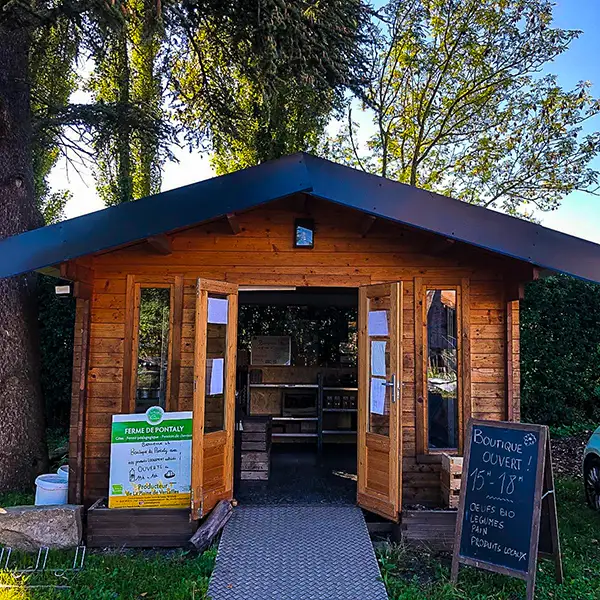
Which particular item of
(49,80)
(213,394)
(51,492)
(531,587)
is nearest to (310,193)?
(213,394)

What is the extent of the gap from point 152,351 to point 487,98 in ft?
36.4

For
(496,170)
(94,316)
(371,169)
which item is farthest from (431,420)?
(371,169)

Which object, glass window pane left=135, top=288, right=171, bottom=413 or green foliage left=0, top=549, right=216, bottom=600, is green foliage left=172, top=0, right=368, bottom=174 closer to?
glass window pane left=135, top=288, right=171, bottom=413

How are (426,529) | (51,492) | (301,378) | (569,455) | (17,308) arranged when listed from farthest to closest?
(301,378) → (569,455) → (17,308) → (51,492) → (426,529)

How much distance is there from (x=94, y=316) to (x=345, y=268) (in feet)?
8.70

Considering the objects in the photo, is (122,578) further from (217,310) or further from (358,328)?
(358,328)

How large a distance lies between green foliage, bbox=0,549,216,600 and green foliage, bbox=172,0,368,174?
17.5ft

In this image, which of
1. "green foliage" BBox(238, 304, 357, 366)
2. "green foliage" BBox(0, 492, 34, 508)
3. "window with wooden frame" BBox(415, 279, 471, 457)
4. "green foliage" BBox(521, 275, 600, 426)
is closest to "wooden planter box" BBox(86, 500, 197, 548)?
"green foliage" BBox(0, 492, 34, 508)

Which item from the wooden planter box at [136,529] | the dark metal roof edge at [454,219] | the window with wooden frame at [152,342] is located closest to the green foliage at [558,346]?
the dark metal roof edge at [454,219]

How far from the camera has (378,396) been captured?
15.7ft

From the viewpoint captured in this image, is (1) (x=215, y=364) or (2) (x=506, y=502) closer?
(2) (x=506, y=502)

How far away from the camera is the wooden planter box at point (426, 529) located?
4.41 meters

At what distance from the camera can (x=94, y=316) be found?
5023 millimetres

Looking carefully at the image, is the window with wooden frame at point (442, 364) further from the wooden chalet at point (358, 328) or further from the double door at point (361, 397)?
the double door at point (361, 397)
